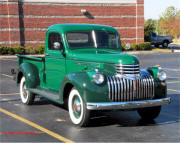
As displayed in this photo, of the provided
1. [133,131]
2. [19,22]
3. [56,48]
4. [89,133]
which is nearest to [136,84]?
[133,131]

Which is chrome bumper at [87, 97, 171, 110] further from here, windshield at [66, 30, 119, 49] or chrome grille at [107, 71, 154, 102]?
windshield at [66, 30, 119, 49]

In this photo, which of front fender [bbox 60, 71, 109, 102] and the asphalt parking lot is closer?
the asphalt parking lot

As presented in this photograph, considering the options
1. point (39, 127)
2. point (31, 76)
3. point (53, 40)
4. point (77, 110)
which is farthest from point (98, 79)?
point (31, 76)

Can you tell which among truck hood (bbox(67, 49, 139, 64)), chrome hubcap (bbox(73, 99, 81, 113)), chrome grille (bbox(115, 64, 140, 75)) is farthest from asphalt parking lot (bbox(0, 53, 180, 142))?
truck hood (bbox(67, 49, 139, 64))

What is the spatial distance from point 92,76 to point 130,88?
773 millimetres

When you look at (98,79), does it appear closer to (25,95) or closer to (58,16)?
(25,95)

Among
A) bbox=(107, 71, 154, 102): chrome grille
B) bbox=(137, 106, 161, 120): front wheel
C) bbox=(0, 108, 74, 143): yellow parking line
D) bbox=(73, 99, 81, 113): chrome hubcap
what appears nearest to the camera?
bbox=(0, 108, 74, 143): yellow parking line

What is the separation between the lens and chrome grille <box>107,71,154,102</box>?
6.33 metres

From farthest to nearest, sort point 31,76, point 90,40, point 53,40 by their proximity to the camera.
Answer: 1. point 31,76
2. point 53,40
3. point 90,40

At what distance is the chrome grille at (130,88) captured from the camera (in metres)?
6.33

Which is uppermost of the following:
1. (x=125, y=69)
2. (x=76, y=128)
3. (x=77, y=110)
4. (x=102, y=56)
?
(x=102, y=56)

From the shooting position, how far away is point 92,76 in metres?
6.29

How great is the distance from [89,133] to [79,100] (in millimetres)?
738

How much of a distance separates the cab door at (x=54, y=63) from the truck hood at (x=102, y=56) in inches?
15.0
